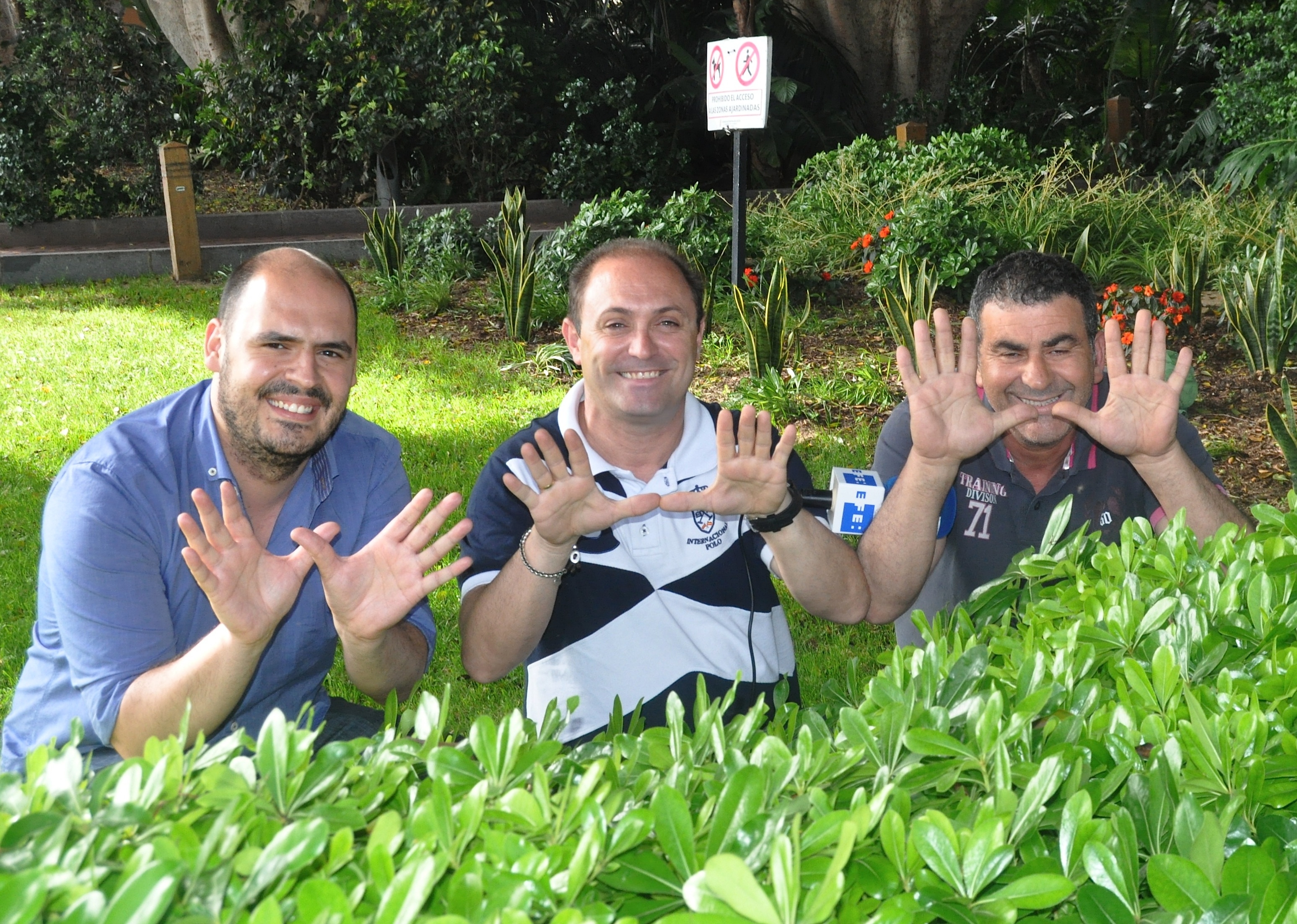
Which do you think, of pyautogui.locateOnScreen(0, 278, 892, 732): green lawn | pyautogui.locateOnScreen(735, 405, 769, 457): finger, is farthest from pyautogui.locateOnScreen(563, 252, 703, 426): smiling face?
pyautogui.locateOnScreen(0, 278, 892, 732): green lawn

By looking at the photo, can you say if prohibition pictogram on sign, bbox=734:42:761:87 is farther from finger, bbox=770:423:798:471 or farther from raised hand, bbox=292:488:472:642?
raised hand, bbox=292:488:472:642

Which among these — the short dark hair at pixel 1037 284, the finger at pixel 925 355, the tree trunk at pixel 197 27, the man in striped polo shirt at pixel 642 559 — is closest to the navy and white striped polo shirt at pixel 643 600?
the man in striped polo shirt at pixel 642 559

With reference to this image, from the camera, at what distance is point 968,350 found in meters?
2.78

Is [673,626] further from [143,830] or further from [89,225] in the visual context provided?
[89,225]

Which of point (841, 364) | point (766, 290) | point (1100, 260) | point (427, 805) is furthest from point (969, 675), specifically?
point (1100, 260)

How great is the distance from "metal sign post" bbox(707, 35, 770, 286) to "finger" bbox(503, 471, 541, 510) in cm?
438

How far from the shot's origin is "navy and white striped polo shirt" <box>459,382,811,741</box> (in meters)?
2.71

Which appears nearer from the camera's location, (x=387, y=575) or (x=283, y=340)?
(x=387, y=575)

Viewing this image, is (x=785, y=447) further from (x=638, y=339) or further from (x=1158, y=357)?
(x=1158, y=357)

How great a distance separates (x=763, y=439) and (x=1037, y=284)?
42.3 inches

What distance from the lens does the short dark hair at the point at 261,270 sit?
2650 mm

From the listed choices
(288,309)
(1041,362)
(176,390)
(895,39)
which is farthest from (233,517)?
(895,39)

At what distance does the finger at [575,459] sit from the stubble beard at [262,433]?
59 centimetres

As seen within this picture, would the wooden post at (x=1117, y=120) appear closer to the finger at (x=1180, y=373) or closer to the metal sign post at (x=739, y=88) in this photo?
the metal sign post at (x=739, y=88)
